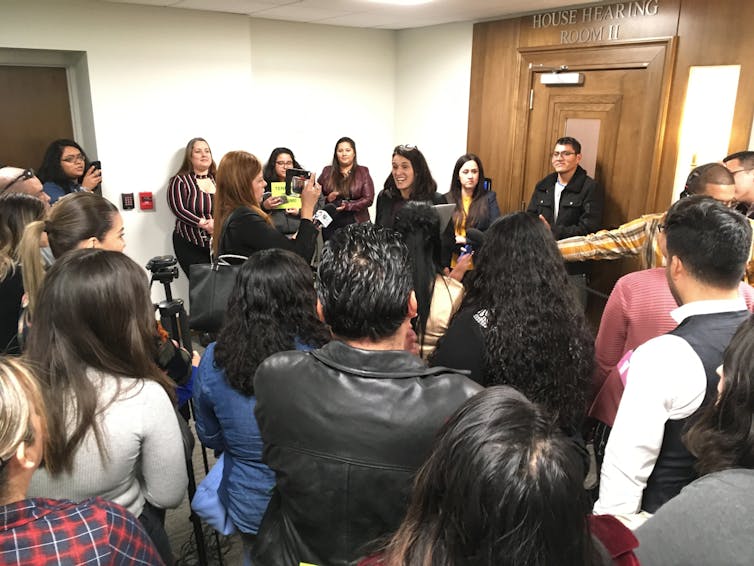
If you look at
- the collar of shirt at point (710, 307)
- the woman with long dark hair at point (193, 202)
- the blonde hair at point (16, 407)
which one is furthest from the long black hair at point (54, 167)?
the collar of shirt at point (710, 307)

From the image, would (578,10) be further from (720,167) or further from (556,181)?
(720,167)

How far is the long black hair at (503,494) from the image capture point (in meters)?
0.61

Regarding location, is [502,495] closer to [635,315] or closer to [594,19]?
[635,315]

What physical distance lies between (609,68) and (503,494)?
414cm

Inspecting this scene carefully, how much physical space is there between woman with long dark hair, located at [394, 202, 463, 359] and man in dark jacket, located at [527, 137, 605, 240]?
2243 mm

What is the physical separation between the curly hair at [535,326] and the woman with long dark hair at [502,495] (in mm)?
905

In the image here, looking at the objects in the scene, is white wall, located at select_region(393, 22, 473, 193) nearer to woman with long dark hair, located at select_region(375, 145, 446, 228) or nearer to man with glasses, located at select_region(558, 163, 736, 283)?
woman with long dark hair, located at select_region(375, 145, 446, 228)

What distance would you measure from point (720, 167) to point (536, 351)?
152 centimetres

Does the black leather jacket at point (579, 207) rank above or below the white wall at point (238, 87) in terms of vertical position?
below

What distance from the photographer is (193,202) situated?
439cm

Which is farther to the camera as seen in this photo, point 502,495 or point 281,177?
point 281,177

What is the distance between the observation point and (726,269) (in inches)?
56.8

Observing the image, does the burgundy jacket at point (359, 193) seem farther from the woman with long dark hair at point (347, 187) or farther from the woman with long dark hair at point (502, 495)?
the woman with long dark hair at point (502, 495)

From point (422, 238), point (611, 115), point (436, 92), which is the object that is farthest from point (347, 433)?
point (436, 92)
